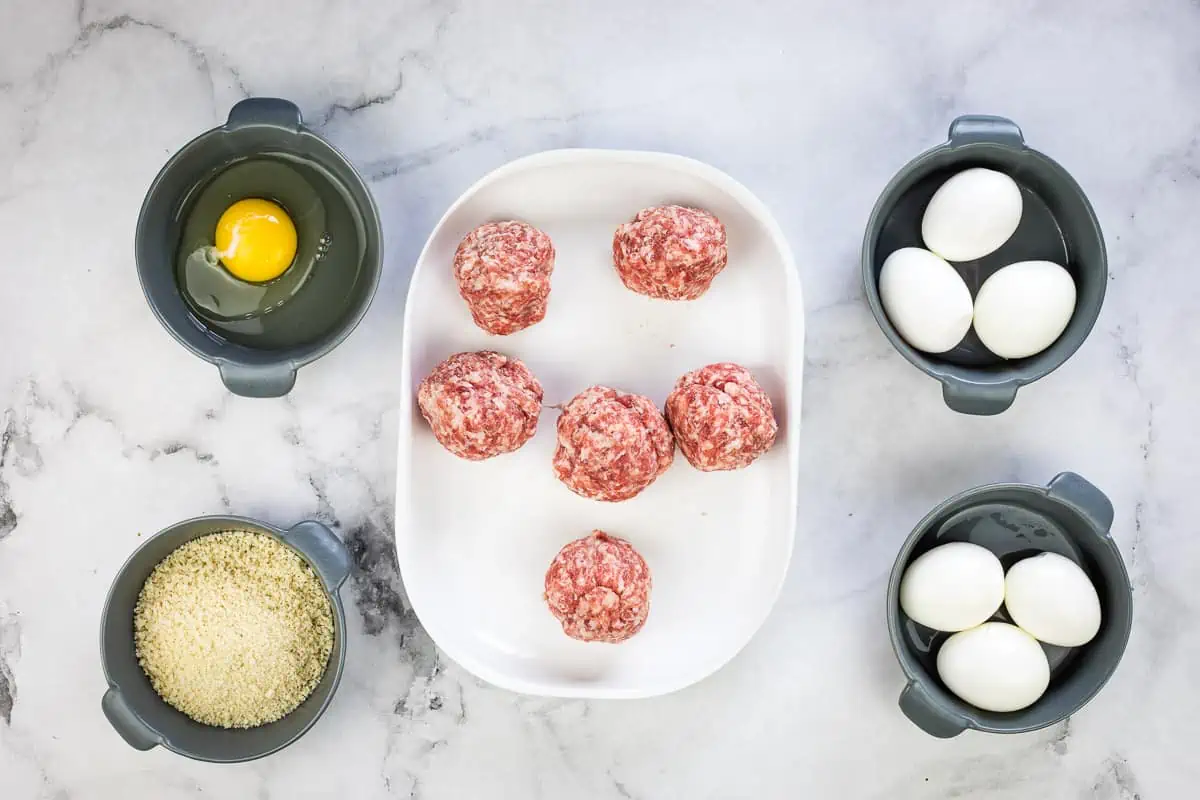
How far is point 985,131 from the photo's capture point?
1.79m

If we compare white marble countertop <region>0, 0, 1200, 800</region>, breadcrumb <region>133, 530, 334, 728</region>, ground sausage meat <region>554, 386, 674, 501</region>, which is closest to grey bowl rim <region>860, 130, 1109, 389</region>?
white marble countertop <region>0, 0, 1200, 800</region>

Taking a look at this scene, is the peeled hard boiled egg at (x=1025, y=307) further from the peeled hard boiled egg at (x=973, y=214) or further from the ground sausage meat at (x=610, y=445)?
the ground sausage meat at (x=610, y=445)

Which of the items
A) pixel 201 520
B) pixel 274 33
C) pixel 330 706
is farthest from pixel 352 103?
pixel 330 706

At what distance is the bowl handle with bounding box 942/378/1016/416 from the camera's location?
1.76m

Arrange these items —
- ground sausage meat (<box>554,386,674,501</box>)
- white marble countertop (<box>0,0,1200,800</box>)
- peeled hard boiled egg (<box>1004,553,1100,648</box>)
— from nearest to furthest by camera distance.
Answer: ground sausage meat (<box>554,386,674,501</box>)
peeled hard boiled egg (<box>1004,553,1100,648</box>)
white marble countertop (<box>0,0,1200,800</box>)

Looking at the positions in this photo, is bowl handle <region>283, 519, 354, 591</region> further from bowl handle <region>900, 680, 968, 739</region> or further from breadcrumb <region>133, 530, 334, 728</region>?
bowl handle <region>900, 680, 968, 739</region>

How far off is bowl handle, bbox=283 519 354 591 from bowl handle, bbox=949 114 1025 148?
140 cm

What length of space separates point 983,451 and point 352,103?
1.48 meters

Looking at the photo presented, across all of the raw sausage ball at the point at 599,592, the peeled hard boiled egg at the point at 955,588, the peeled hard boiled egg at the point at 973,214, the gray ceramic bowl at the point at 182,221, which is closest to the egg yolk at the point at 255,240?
the gray ceramic bowl at the point at 182,221

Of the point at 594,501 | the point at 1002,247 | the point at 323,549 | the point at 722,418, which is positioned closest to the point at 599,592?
the point at 594,501

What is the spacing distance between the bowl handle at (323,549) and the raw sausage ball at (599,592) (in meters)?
0.40

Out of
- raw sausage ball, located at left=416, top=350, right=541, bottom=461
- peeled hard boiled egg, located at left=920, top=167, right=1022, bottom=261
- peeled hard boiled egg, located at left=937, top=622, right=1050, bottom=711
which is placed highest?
peeled hard boiled egg, located at left=920, top=167, right=1022, bottom=261

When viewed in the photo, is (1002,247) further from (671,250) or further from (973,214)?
(671,250)

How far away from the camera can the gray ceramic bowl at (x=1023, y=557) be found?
1.79 meters
